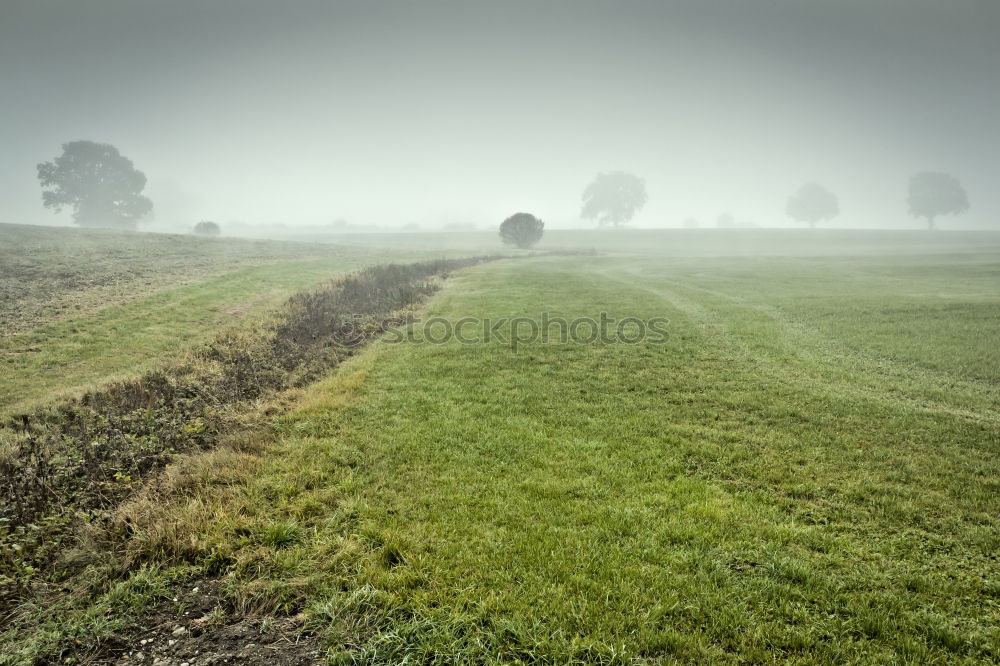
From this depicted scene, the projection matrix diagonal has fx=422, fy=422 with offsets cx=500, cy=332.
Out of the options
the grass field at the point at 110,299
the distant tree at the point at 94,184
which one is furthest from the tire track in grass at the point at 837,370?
the distant tree at the point at 94,184

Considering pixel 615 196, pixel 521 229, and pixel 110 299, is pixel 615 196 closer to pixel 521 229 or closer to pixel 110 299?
pixel 521 229

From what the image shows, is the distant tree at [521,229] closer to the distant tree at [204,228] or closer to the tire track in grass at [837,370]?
the tire track in grass at [837,370]

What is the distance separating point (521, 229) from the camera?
262 feet

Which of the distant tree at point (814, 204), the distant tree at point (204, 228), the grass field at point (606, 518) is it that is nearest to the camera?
the grass field at point (606, 518)

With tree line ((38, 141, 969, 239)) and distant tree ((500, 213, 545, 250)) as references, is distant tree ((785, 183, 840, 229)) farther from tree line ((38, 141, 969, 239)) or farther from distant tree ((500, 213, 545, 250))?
distant tree ((500, 213, 545, 250))

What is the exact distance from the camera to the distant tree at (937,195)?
356 feet

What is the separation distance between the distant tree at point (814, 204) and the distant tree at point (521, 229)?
105 m

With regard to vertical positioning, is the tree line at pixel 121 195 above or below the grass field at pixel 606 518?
above

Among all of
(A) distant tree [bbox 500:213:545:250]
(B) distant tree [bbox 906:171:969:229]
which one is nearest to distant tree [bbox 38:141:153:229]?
(A) distant tree [bbox 500:213:545:250]

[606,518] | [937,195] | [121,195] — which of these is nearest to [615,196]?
[937,195]

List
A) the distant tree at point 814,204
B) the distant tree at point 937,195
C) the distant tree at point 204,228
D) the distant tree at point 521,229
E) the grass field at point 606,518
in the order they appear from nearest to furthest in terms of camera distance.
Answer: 1. the grass field at point 606,518
2. the distant tree at point 521,229
3. the distant tree at point 204,228
4. the distant tree at point 937,195
5. the distant tree at point 814,204

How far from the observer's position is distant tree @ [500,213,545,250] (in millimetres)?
79250

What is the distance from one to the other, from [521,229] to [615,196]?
238 feet

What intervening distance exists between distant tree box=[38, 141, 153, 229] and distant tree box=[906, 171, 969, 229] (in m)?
193
